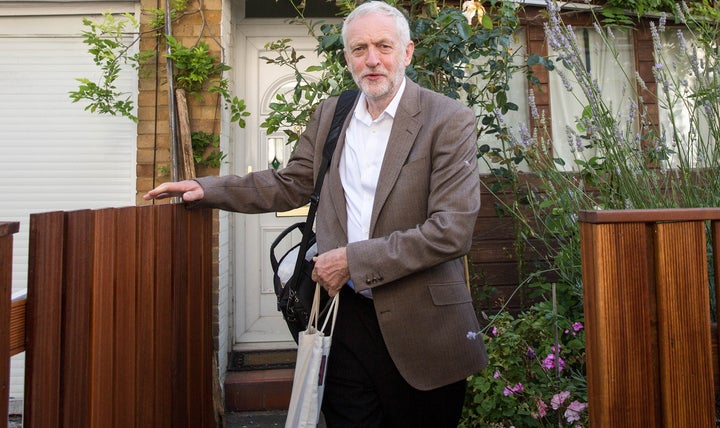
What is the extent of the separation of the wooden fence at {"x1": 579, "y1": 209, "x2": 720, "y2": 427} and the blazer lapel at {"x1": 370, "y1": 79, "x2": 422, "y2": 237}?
681 millimetres

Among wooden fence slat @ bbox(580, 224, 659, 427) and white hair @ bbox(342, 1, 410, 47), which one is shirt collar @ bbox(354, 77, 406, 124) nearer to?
white hair @ bbox(342, 1, 410, 47)

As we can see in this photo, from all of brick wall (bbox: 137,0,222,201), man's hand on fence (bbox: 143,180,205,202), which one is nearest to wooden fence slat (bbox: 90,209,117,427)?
man's hand on fence (bbox: 143,180,205,202)

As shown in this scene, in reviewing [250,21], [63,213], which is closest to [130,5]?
[250,21]

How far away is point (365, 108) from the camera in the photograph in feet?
6.88

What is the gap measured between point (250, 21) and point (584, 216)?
3.44 meters

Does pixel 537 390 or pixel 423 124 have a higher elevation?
pixel 423 124

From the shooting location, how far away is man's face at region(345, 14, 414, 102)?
6.35 feet

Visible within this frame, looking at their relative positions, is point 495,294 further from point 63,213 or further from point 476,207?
point 63,213

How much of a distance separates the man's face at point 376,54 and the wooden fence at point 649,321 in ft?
2.83

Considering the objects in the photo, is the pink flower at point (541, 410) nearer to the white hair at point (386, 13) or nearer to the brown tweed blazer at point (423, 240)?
the brown tweed blazer at point (423, 240)

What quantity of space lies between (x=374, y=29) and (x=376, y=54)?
0.08m

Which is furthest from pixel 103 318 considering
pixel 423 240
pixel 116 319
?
pixel 423 240

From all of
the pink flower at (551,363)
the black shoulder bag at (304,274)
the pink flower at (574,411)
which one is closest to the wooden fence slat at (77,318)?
the black shoulder bag at (304,274)

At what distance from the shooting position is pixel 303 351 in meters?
1.84
